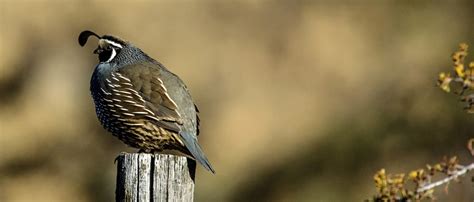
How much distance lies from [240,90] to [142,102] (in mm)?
5561

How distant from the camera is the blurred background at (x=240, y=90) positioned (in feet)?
34.4

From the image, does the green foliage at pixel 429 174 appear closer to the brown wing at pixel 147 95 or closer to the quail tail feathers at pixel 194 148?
the quail tail feathers at pixel 194 148

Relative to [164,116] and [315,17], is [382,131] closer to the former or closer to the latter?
[315,17]

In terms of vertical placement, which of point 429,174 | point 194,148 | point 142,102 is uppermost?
point 142,102

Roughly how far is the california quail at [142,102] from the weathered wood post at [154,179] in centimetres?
110

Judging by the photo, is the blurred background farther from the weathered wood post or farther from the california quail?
the weathered wood post

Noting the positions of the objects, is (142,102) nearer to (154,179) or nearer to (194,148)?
(194,148)

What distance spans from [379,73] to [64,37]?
10.3 feet

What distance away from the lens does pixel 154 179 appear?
3787 mm

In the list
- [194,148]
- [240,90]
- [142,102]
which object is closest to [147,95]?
[142,102]

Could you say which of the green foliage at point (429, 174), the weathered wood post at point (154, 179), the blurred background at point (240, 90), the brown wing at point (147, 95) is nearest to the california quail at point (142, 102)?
the brown wing at point (147, 95)

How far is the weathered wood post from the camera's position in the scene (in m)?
3.76

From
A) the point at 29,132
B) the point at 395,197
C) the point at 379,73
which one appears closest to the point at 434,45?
the point at 379,73

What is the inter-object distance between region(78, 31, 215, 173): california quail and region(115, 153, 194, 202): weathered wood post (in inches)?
43.4
